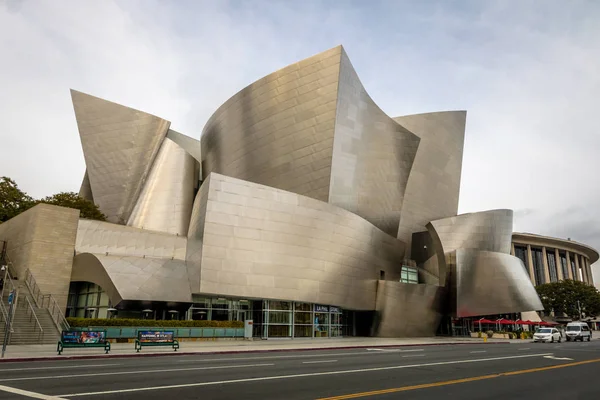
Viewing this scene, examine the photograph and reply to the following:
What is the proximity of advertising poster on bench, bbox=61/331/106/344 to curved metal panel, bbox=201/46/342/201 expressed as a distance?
23719mm

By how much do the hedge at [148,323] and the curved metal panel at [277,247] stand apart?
83.9 inches

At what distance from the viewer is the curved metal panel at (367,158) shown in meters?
41.5

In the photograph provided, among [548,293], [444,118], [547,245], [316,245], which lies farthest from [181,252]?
[547,245]

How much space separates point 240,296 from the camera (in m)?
31.4

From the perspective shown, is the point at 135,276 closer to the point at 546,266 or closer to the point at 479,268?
the point at 479,268

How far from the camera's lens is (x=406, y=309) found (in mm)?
40594

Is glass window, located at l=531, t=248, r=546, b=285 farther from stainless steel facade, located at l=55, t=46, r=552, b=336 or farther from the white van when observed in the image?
the white van

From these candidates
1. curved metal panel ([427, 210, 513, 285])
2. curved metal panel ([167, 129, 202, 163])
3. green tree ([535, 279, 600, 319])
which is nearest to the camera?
curved metal panel ([427, 210, 513, 285])

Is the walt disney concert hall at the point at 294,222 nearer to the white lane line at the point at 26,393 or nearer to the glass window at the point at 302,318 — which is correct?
the glass window at the point at 302,318

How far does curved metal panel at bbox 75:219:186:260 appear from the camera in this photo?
1294 inches

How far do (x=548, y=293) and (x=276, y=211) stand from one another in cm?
6935

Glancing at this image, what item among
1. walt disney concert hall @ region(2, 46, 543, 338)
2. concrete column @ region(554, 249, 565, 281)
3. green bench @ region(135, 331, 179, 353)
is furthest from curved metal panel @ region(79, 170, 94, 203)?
concrete column @ region(554, 249, 565, 281)

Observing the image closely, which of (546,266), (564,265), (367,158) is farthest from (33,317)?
(564,265)

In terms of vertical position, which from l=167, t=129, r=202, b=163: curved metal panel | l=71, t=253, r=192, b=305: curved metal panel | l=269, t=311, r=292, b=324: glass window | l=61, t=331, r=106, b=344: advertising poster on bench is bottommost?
l=61, t=331, r=106, b=344: advertising poster on bench
